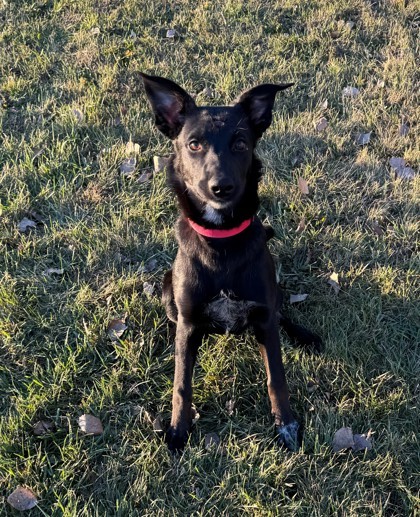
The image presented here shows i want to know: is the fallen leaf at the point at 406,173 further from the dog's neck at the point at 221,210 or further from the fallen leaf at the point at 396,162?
the dog's neck at the point at 221,210

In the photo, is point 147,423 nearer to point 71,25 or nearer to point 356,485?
point 356,485

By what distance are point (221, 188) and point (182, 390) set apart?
1.12 m

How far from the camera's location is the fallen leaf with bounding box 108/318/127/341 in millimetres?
3463

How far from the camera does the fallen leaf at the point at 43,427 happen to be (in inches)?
116

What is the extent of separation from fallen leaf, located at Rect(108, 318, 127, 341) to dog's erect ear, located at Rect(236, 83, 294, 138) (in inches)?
57.9

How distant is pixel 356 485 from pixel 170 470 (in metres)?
0.93

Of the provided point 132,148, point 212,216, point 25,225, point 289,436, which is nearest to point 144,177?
point 132,148

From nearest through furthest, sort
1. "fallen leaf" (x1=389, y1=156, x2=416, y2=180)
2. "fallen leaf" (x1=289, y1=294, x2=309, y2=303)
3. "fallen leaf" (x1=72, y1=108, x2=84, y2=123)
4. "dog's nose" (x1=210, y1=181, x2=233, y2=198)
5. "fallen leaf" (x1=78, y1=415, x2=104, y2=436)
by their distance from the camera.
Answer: "dog's nose" (x1=210, y1=181, x2=233, y2=198)
"fallen leaf" (x1=78, y1=415, x2=104, y2=436)
"fallen leaf" (x1=289, y1=294, x2=309, y2=303)
"fallen leaf" (x1=389, y1=156, x2=416, y2=180)
"fallen leaf" (x1=72, y1=108, x2=84, y2=123)

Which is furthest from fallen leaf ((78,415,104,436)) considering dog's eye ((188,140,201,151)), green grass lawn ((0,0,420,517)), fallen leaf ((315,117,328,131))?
fallen leaf ((315,117,328,131))

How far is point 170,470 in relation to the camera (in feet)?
9.14

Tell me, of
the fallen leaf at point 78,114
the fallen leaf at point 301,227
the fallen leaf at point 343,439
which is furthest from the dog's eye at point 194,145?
the fallen leaf at point 78,114

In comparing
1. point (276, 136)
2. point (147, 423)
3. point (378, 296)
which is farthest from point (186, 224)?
point (276, 136)

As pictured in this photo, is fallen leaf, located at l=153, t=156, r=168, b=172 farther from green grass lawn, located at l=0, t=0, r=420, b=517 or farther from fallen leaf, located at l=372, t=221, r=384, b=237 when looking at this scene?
fallen leaf, located at l=372, t=221, r=384, b=237

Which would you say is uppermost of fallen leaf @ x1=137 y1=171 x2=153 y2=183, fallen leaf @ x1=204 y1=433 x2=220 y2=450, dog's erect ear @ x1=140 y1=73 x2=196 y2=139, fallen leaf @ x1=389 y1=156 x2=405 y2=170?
dog's erect ear @ x1=140 y1=73 x2=196 y2=139
